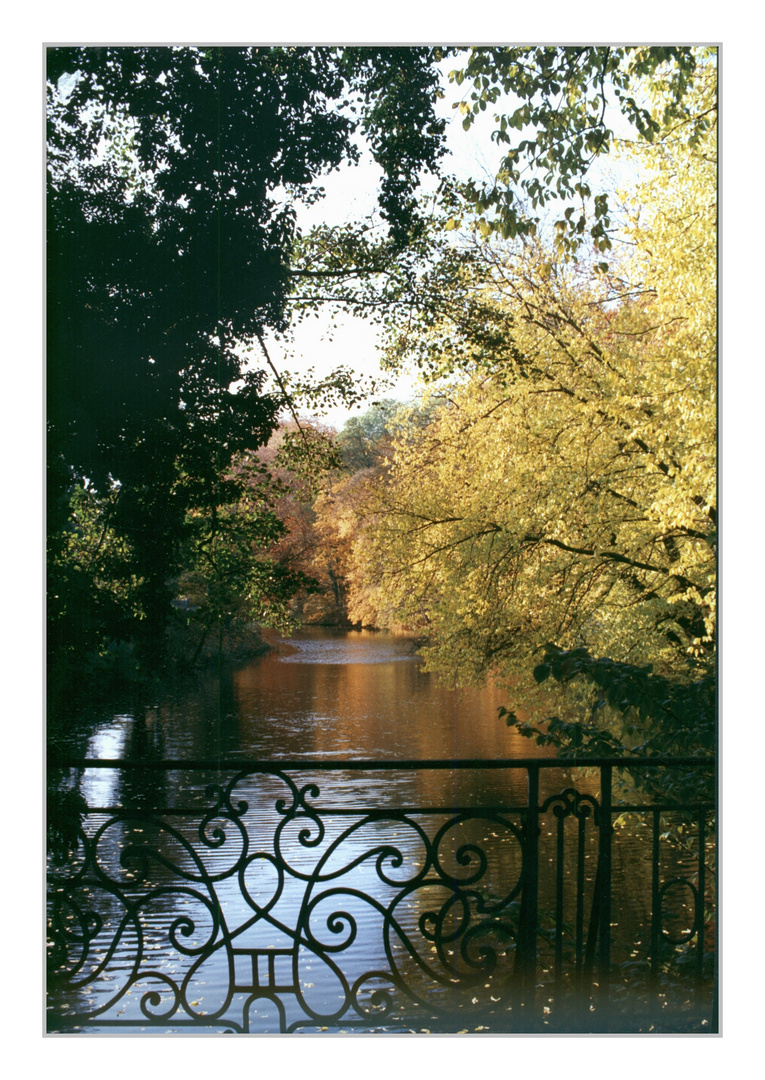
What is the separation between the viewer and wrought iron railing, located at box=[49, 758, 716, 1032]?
238 centimetres

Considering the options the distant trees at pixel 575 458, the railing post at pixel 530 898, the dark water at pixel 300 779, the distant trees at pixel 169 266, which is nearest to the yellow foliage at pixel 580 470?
the distant trees at pixel 575 458

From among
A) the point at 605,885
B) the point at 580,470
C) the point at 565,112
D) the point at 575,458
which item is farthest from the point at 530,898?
the point at 565,112

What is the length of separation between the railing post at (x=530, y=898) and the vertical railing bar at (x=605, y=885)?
0.64 ft

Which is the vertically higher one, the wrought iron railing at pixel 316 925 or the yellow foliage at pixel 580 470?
the yellow foliage at pixel 580 470

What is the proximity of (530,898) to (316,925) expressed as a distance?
0.77m

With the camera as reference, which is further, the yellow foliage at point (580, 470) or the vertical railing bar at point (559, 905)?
the yellow foliage at point (580, 470)

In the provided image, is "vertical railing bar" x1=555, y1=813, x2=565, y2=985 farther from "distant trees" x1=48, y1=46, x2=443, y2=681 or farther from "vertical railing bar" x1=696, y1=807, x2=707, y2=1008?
"distant trees" x1=48, y1=46, x2=443, y2=681

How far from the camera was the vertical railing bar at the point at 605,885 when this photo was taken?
2.36 metres

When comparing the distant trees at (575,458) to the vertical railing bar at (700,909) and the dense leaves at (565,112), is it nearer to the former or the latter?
the dense leaves at (565,112)

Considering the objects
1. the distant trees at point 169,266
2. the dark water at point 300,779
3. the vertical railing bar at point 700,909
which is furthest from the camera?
the distant trees at point 169,266

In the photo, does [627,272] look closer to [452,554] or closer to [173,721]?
[452,554]

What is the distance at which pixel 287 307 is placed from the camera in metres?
2.96
